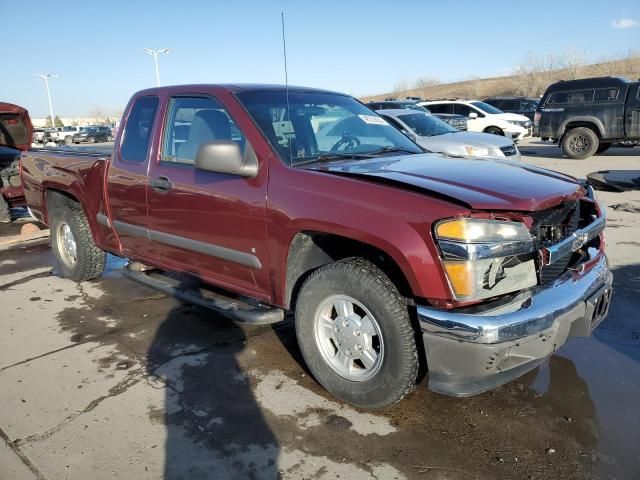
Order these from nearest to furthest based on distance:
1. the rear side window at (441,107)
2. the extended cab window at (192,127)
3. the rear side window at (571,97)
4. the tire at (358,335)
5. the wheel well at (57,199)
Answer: the tire at (358,335) → the extended cab window at (192,127) → the wheel well at (57,199) → the rear side window at (571,97) → the rear side window at (441,107)

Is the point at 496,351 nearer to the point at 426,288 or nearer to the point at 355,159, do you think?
the point at 426,288

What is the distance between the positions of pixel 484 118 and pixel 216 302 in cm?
1812

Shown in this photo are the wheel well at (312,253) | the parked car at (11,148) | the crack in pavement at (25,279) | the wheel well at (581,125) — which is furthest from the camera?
the wheel well at (581,125)

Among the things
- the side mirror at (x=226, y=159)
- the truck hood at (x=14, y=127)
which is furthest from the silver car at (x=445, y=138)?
the truck hood at (x=14, y=127)

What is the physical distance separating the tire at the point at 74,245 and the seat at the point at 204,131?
74.9 inches

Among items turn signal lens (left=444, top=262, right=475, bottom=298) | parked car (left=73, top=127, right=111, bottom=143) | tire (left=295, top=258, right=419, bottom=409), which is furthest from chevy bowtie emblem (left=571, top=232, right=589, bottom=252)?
parked car (left=73, top=127, right=111, bottom=143)

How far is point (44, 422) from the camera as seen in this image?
2.98 metres

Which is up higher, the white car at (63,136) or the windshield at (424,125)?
the windshield at (424,125)

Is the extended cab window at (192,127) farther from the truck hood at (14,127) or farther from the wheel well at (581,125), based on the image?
the wheel well at (581,125)

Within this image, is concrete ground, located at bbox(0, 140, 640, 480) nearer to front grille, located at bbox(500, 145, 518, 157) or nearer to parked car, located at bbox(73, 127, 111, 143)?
front grille, located at bbox(500, 145, 518, 157)

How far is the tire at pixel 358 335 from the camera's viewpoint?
2725 millimetres

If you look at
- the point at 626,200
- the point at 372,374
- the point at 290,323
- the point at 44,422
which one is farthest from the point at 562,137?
the point at 44,422

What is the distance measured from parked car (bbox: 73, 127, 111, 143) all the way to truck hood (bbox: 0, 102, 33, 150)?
39.4 meters

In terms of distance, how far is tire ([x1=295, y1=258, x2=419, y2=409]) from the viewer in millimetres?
2725
